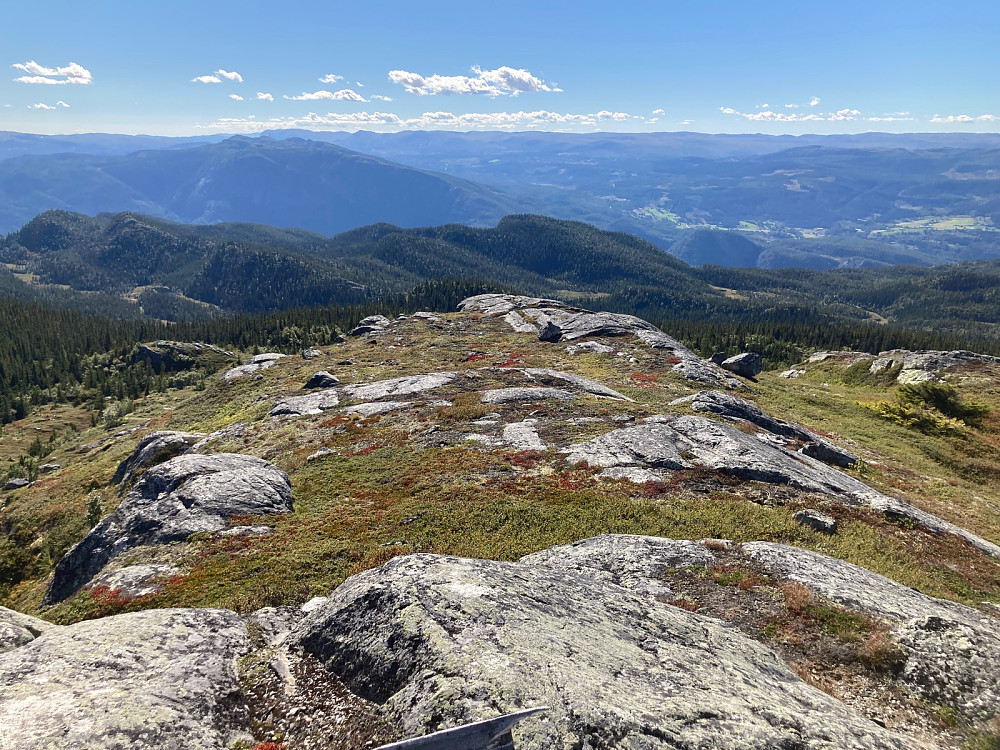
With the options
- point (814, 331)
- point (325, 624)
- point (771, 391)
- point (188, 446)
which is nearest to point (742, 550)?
point (325, 624)

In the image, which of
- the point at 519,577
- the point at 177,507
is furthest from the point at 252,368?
the point at 519,577

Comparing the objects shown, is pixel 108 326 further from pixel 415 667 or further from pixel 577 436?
pixel 415 667

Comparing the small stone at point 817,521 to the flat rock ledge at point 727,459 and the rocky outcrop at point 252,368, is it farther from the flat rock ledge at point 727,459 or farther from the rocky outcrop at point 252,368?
the rocky outcrop at point 252,368

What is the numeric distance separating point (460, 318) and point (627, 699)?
4831 inches

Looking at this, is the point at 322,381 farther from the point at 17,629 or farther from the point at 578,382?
the point at 17,629

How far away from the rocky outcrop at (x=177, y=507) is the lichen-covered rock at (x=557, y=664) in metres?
14.2

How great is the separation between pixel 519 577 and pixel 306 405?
135 feet

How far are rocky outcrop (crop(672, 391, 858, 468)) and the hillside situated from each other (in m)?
0.24

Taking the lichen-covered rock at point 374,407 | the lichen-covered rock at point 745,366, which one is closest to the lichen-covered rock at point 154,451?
the lichen-covered rock at point 374,407

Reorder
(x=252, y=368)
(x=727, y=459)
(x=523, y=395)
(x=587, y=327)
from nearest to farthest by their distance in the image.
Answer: (x=727, y=459), (x=523, y=395), (x=587, y=327), (x=252, y=368)

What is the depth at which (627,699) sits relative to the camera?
9.65 meters

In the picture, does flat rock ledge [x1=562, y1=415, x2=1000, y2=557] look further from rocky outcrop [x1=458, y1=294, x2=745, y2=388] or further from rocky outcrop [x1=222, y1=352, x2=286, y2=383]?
rocky outcrop [x1=222, y1=352, x2=286, y2=383]

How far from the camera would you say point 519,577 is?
14086 mm

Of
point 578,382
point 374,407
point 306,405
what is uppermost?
point 578,382
